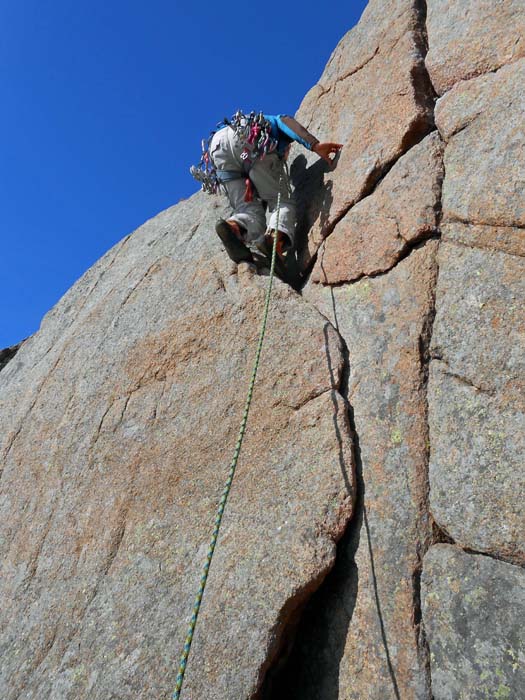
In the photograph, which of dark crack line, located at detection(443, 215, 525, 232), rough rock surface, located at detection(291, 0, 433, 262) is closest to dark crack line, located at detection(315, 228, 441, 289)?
dark crack line, located at detection(443, 215, 525, 232)

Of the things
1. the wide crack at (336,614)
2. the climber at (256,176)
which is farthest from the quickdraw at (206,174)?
the wide crack at (336,614)

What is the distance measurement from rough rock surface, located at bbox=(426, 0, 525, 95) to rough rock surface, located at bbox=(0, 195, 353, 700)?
245 centimetres

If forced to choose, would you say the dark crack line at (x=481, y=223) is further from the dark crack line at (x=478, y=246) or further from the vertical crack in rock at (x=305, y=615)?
the vertical crack in rock at (x=305, y=615)

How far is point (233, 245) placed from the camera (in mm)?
6055

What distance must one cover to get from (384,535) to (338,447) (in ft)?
2.26

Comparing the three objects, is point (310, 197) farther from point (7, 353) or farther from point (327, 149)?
point (7, 353)

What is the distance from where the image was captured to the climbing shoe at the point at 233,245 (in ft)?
19.6

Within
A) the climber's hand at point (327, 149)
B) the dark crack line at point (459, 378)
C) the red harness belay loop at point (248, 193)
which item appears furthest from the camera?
the red harness belay loop at point (248, 193)

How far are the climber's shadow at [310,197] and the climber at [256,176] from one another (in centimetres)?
12

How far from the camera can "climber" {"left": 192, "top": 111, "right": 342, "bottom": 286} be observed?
608cm

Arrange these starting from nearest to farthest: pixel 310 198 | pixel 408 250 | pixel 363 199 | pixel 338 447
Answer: pixel 338 447 < pixel 408 250 < pixel 363 199 < pixel 310 198

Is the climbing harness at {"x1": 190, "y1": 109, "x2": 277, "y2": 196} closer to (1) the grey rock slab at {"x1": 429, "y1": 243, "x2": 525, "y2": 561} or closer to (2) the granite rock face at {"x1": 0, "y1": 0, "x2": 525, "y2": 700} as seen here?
(2) the granite rock face at {"x1": 0, "y1": 0, "x2": 525, "y2": 700}

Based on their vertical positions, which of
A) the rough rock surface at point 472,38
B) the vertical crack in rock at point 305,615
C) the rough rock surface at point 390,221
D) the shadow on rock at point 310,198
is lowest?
→ the vertical crack in rock at point 305,615

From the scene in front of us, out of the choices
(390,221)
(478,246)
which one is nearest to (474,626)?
(478,246)
